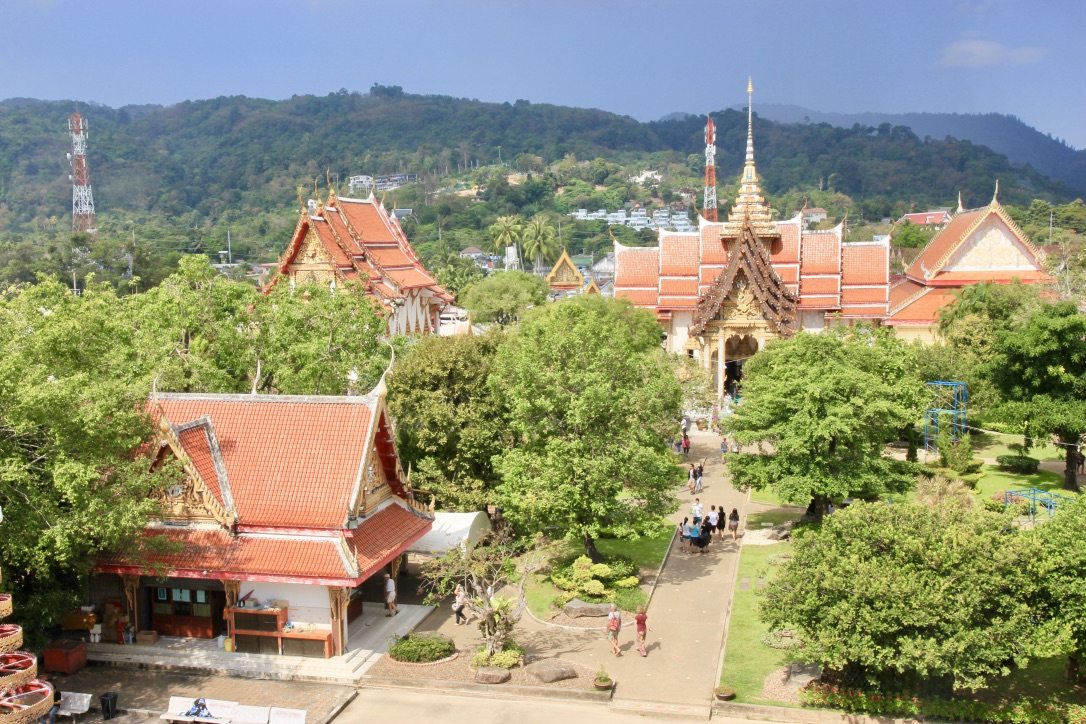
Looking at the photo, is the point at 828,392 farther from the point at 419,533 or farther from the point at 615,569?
the point at 419,533

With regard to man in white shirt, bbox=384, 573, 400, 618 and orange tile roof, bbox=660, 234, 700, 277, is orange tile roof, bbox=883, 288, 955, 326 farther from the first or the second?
man in white shirt, bbox=384, 573, 400, 618

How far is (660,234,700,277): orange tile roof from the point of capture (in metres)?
54.0

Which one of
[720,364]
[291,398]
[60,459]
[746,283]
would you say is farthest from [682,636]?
[746,283]

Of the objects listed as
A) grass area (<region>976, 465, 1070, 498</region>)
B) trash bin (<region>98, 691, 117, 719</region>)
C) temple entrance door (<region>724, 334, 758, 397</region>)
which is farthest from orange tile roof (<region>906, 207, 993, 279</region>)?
trash bin (<region>98, 691, 117, 719</region>)

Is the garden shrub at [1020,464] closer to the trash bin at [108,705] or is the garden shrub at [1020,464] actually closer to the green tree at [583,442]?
the green tree at [583,442]

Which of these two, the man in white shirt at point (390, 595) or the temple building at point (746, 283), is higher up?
the temple building at point (746, 283)

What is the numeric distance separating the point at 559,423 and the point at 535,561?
396cm

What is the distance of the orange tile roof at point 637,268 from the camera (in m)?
55.0

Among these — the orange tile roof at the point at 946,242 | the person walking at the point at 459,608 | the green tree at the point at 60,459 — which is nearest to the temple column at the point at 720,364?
the orange tile roof at the point at 946,242

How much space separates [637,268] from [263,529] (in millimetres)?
36087

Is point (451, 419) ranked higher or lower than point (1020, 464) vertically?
higher

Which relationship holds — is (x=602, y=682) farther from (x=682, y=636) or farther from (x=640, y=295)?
(x=640, y=295)

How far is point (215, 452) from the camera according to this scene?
74.5 feet

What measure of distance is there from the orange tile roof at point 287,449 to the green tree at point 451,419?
19.9 ft
